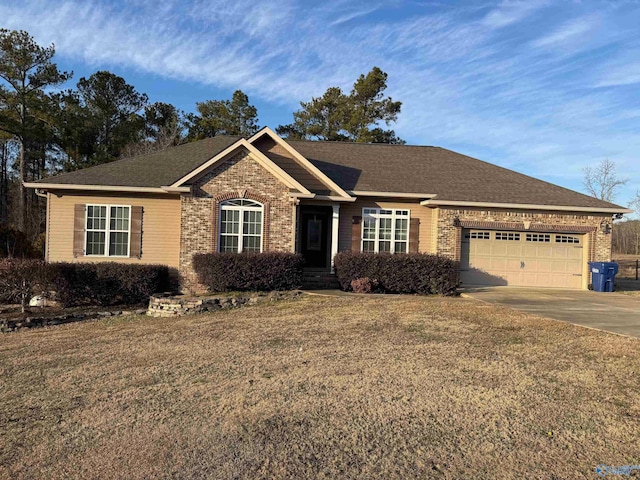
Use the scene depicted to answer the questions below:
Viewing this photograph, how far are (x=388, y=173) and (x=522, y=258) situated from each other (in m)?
5.60

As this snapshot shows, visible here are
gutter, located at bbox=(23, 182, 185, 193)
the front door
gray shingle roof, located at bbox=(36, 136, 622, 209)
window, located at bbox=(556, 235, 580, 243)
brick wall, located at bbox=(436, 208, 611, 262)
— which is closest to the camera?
gutter, located at bbox=(23, 182, 185, 193)

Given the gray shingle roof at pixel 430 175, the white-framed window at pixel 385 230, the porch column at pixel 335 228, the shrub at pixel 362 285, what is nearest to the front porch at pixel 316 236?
the porch column at pixel 335 228

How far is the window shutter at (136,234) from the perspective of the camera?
608 inches

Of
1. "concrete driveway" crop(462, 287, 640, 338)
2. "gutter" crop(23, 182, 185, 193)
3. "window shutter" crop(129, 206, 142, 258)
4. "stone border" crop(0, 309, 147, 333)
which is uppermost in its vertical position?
"gutter" crop(23, 182, 185, 193)

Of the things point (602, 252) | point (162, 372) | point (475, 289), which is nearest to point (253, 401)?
point (162, 372)

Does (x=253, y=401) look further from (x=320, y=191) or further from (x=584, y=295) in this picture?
(x=584, y=295)

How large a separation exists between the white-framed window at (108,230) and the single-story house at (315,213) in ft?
0.11

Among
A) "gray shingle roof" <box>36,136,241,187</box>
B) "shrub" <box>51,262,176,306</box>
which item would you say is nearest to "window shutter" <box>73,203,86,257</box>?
"gray shingle roof" <box>36,136,241,187</box>

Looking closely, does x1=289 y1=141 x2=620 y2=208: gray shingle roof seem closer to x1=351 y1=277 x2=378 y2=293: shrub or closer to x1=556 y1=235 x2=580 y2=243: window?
x1=556 y1=235 x2=580 y2=243: window

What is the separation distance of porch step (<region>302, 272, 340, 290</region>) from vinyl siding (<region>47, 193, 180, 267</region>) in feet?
13.9

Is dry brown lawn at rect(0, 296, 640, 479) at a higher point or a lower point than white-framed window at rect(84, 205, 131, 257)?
lower

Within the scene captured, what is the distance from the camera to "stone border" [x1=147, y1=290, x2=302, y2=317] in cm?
1184

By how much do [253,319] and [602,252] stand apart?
1287 cm

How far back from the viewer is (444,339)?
8.08 metres
